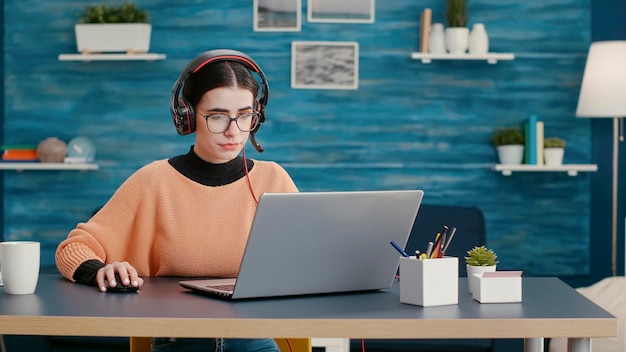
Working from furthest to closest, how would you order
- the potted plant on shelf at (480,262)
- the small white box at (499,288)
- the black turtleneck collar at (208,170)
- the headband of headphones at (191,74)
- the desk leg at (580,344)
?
1. the black turtleneck collar at (208,170)
2. the headband of headphones at (191,74)
3. the potted plant on shelf at (480,262)
4. the small white box at (499,288)
5. the desk leg at (580,344)

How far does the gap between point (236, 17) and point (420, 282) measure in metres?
3.06

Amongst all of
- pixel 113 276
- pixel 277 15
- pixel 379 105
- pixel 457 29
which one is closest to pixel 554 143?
pixel 457 29

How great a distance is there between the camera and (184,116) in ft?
6.73

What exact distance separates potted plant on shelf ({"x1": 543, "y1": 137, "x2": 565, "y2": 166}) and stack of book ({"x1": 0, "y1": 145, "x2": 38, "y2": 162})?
2.42 m

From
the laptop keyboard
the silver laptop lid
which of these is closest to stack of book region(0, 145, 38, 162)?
the laptop keyboard

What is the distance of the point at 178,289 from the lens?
1.75 metres

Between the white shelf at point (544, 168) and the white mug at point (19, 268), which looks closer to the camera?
the white mug at point (19, 268)

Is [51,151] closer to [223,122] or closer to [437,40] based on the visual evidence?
[437,40]

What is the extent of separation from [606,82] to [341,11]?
1276 millimetres

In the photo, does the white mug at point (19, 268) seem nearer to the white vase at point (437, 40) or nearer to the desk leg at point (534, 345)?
the desk leg at point (534, 345)

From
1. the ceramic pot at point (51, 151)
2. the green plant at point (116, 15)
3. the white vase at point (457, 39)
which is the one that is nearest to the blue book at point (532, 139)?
the white vase at point (457, 39)

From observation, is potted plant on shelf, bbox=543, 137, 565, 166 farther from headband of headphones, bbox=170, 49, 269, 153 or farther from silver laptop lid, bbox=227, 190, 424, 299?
silver laptop lid, bbox=227, 190, 424, 299

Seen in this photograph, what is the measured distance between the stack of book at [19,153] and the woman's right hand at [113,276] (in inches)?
110

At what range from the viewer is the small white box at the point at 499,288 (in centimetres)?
161
